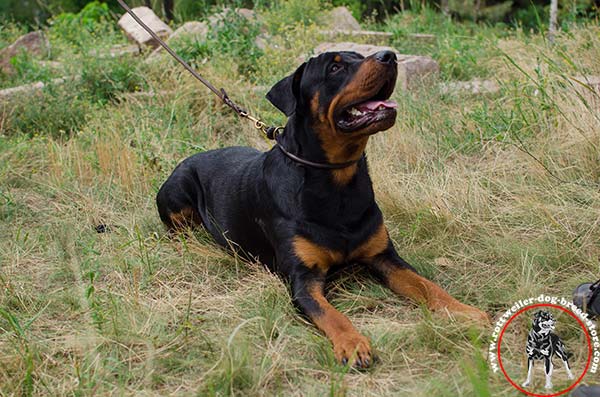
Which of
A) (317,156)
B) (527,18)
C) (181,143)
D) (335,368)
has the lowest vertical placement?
(527,18)

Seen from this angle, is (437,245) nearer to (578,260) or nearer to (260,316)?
(578,260)

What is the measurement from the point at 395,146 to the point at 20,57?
5.32 metres

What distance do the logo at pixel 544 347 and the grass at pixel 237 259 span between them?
2.4 inches

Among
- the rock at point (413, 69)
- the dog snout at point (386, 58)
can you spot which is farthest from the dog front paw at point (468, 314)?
the rock at point (413, 69)

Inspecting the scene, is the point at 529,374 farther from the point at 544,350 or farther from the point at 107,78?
the point at 107,78

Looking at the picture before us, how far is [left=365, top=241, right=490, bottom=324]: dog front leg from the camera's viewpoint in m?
2.94

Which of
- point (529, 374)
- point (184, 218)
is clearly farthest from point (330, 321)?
point (184, 218)

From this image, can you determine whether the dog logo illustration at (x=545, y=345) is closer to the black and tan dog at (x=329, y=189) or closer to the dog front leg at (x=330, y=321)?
the black and tan dog at (x=329, y=189)

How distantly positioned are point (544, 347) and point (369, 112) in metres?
1.24

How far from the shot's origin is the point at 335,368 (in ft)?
8.68

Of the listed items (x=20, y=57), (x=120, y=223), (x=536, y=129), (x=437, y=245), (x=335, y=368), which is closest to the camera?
(x=335, y=368)

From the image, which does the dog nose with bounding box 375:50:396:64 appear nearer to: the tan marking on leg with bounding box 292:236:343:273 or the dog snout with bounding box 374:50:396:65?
the dog snout with bounding box 374:50:396:65

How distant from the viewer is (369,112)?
10.1 ft

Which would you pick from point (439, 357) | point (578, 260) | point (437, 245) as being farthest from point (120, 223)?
point (578, 260)
